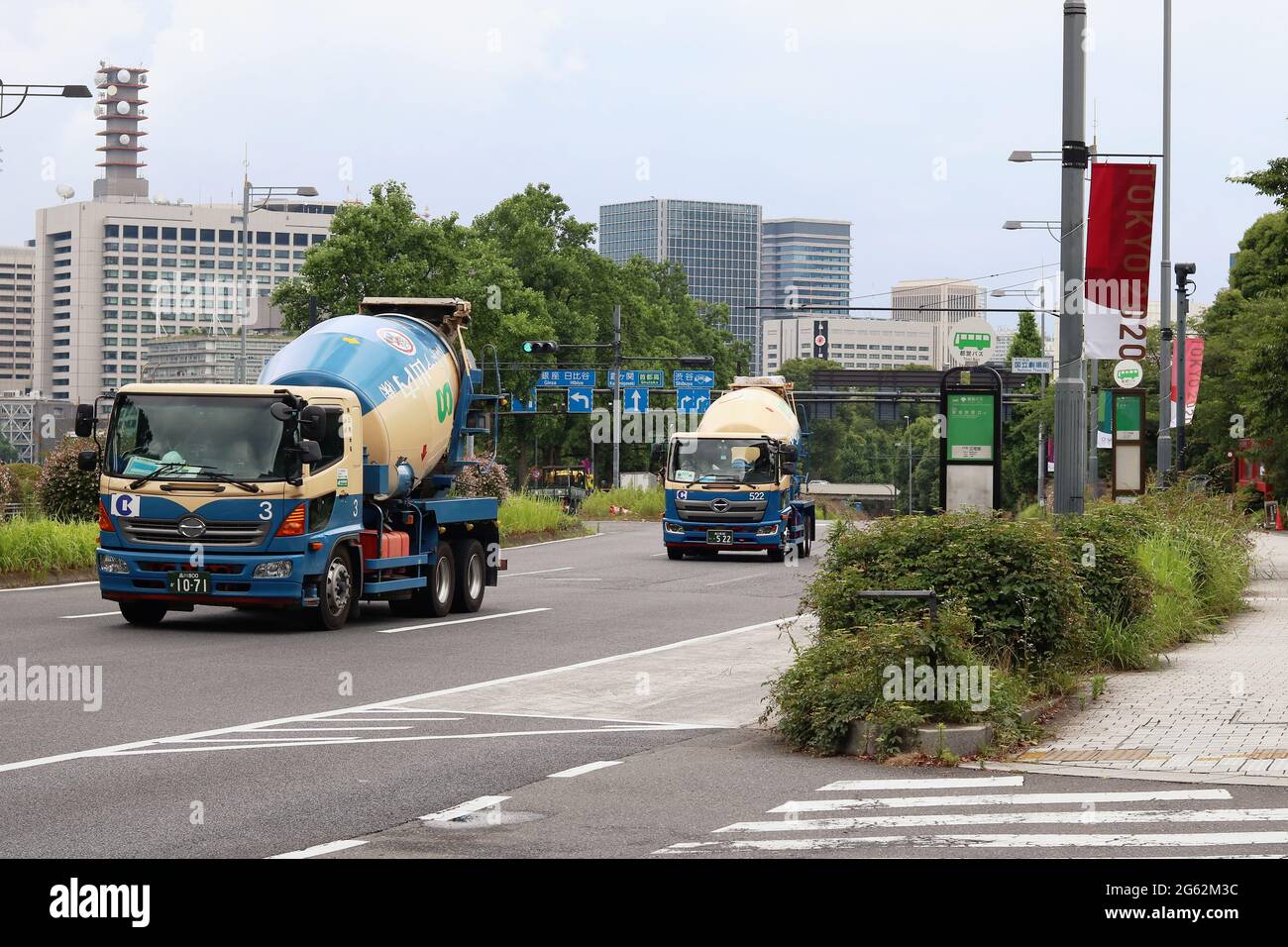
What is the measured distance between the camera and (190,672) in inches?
608

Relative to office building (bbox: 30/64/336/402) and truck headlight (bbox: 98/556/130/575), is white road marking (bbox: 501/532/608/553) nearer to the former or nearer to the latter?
truck headlight (bbox: 98/556/130/575)

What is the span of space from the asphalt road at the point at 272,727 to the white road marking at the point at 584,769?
98 mm

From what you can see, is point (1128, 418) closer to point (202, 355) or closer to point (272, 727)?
point (272, 727)

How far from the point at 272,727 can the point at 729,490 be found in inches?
932

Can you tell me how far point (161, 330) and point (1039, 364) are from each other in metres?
137

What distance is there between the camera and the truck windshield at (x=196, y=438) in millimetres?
18844

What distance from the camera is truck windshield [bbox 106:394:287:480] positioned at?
18844 millimetres

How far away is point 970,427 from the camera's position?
1972 cm

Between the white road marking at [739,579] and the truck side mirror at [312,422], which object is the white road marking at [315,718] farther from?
the white road marking at [739,579]

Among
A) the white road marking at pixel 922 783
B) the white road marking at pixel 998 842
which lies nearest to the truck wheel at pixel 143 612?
the white road marking at pixel 922 783

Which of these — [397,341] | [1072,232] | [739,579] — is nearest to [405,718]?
[1072,232]

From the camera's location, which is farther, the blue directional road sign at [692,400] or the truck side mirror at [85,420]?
the blue directional road sign at [692,400]
